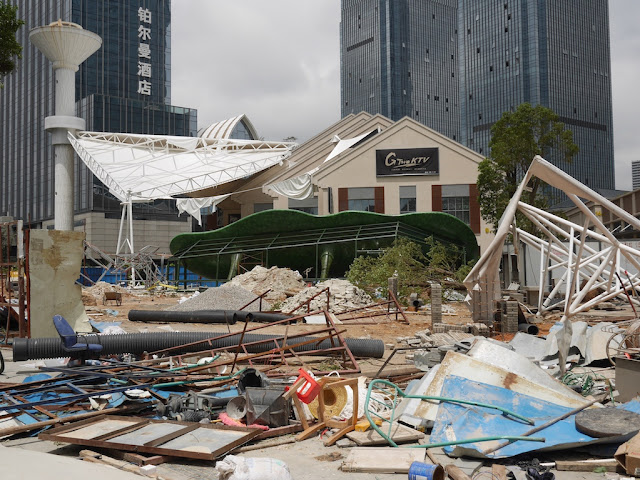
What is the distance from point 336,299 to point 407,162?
22.2 meters

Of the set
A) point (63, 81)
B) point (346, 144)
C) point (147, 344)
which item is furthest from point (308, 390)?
point (63, 81)

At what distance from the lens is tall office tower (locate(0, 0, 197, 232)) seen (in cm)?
8862

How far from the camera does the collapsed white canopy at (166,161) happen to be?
167 ft

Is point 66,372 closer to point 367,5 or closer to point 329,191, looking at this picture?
point 329,191

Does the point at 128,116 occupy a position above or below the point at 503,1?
below

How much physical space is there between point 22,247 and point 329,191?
3355cm

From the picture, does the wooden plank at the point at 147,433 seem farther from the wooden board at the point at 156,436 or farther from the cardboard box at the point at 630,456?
the cardboard box at the point at 630,456

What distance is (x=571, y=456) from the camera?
689 centimetres

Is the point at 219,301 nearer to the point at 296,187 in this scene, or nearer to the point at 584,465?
the point at 584,465

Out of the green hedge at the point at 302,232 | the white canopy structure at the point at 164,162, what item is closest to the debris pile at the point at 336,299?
the green hedge at the point at 302,232

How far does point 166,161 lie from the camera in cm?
5588

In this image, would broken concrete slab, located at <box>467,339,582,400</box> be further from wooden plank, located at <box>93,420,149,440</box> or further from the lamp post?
the lamp post

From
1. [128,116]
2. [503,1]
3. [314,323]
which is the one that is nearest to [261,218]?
[314,323]

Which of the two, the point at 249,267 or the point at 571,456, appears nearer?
the point at 571,456
